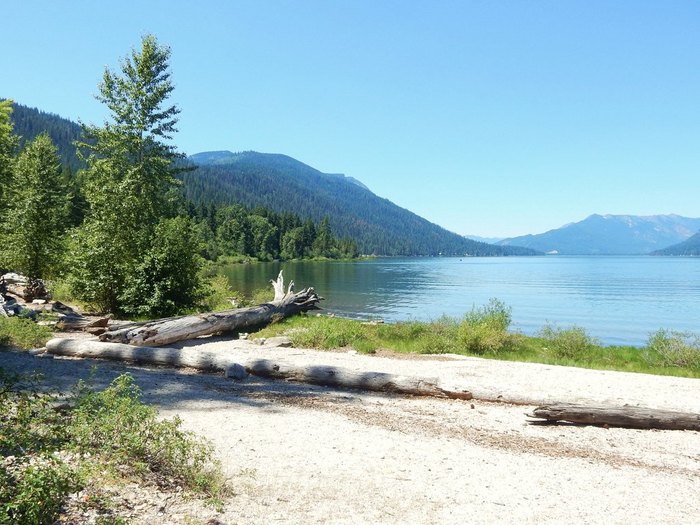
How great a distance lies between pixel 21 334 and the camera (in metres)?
14.1

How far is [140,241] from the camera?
21.7 m

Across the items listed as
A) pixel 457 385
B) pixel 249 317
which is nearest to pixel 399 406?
pixel 457 385

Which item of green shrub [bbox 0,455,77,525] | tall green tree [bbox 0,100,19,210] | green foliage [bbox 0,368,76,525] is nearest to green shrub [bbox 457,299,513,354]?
green foliage [bbox 0,368,76,525]

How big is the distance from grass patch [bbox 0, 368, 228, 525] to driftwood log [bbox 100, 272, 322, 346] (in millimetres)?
9164

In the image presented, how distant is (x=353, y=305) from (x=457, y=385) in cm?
3194

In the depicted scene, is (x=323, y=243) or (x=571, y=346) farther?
(x=323, y=243)

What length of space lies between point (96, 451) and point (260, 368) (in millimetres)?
6837

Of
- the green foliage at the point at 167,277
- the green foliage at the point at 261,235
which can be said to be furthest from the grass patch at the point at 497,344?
the green foliage at the point at 261,235

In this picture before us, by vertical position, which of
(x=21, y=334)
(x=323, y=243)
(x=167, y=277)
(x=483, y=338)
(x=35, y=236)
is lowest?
(x=483, y=338)

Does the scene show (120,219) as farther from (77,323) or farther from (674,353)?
(674,353)

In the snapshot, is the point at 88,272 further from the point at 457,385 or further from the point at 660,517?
the point at 660,517

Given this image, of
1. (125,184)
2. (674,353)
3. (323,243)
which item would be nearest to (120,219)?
(125,184)

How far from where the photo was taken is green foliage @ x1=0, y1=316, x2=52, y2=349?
→ 1384cm

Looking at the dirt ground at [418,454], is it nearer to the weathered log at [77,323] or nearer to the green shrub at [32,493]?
the green shrub at [32,493]
